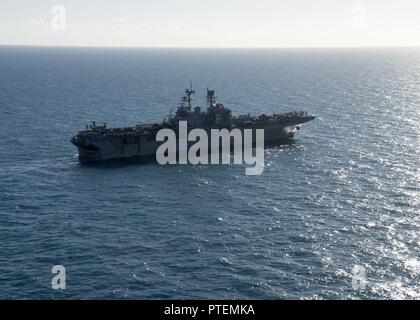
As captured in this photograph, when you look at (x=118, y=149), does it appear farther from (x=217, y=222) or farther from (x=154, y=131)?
(x=217, y=222)

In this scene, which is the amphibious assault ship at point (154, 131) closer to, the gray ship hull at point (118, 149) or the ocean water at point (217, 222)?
the gray ship hull at point (118, 149)

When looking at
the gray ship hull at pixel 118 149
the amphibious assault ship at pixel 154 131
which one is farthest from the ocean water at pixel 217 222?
the amphibious assault ship at pixel 154 131

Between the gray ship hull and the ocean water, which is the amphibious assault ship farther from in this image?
the ocean water

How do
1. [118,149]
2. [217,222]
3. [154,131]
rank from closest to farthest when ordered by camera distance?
[217,222] → [118,149] → [154,131]

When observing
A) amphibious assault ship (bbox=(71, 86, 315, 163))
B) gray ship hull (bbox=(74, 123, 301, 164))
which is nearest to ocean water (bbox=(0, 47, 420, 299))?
gray ship hull (bbox=(74, 123, 301, 164))

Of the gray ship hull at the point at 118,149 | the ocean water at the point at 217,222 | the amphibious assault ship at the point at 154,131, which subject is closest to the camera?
the ocean water at the point at 217,222

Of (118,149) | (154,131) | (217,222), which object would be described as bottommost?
(217,222)

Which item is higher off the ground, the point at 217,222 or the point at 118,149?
the point at 118,149

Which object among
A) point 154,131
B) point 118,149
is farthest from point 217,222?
point 154,131
